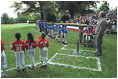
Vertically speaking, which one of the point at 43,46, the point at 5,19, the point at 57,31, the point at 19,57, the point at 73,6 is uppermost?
the point at 73,6

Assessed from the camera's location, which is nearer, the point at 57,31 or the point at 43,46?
the point at 43,46

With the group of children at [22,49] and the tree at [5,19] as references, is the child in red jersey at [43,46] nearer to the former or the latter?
the group of children at [22,49]

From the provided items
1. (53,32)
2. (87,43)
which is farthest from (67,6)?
(87,43)

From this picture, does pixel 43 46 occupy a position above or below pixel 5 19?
below

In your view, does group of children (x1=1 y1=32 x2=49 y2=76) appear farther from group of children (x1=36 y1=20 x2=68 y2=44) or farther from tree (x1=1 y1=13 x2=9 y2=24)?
tree (x1=1 y1=13 x2=9 y2=24)

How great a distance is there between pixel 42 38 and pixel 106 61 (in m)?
3.26

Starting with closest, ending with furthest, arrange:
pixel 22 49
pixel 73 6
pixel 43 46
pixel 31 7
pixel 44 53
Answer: pixel 22 49, pixel 43 46, pixel 44 53, pixel 31 7, pixel 73 6

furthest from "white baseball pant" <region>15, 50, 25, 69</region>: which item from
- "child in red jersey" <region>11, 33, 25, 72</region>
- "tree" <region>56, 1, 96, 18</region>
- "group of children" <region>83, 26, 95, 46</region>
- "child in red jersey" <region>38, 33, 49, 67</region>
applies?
"tree" <region>56, 1, 96, 18</region>

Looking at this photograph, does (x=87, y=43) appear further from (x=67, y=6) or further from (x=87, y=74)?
(x=67, y=6)

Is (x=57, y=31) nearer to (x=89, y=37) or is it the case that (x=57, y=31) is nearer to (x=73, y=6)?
(x=89, y=37)

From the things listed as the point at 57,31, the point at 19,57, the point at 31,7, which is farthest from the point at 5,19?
the point at 19,57

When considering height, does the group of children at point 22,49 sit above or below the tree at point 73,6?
below

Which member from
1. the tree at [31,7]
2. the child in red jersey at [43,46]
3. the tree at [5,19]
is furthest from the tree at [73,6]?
the child in red jersey at [43,46]

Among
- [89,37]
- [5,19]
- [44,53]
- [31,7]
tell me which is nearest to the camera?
[44,53]
